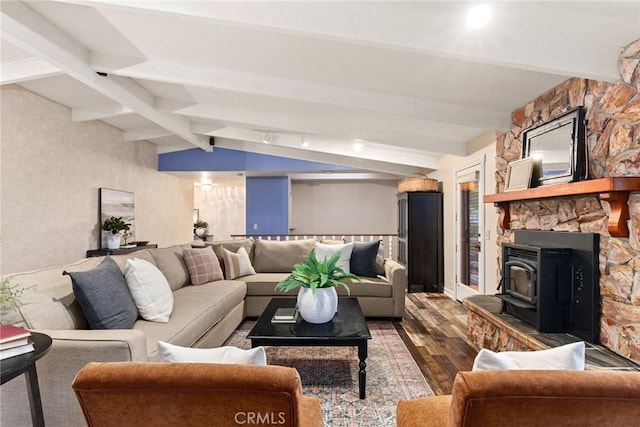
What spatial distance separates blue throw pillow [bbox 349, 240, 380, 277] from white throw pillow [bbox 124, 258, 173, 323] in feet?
7.77

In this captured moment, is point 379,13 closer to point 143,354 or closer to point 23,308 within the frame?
point 143,354

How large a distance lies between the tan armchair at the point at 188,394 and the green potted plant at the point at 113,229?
15.6 ft

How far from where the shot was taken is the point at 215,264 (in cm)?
404

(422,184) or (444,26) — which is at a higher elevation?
(444,26)

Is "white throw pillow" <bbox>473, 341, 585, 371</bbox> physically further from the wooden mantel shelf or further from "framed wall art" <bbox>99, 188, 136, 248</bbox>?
"framed wall art" <bbox>99, 188, 136, 248</bbox>

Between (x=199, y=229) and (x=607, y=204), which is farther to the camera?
(x=199, y=229)

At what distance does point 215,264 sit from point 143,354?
91.4 inches

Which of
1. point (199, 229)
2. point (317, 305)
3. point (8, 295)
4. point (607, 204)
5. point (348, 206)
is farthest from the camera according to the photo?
point (348, 206)

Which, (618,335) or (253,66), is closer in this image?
(618,335)

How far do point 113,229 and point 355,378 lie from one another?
4351 millimetres

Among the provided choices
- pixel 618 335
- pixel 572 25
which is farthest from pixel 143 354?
pixel 572 25

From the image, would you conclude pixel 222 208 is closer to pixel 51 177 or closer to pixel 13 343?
pixel 51 177

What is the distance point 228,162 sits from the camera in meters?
6.98

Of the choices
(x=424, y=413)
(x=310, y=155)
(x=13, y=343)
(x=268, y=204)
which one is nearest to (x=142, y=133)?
(x=268, y=204)
